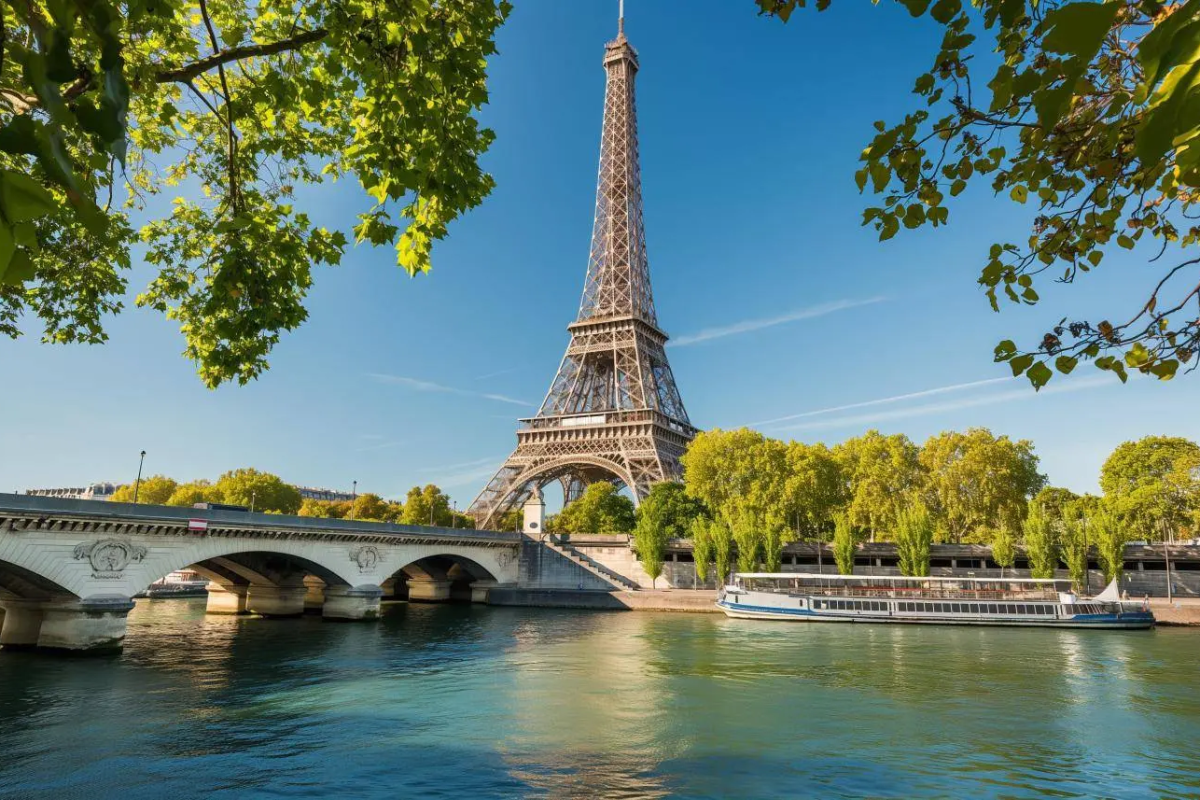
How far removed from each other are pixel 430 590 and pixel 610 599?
1495cm

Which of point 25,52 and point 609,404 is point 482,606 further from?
point 25,52

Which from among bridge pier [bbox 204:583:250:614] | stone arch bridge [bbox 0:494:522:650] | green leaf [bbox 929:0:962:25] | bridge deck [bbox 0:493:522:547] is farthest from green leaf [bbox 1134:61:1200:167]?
bridge pier [bbox 204:583:250:614]

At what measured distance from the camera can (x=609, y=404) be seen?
7200 cm

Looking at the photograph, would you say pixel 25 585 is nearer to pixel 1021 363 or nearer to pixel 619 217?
pixel 1021 363

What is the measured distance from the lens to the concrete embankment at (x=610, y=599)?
149 feet

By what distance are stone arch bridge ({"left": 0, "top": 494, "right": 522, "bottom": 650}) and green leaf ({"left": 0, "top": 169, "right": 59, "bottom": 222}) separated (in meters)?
26.8

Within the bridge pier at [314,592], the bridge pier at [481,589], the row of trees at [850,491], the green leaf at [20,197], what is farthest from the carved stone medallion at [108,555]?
the row of trees at [850,491]

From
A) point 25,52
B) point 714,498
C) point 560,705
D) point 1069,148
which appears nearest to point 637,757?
point 560,705

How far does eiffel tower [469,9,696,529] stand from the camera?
2422 inches

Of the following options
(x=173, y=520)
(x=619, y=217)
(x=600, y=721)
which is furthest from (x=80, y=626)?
(x=619, y=217)

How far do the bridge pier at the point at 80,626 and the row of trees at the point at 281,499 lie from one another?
134 feet

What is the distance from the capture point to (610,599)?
47.9 meters

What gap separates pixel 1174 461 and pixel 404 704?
5742 cm

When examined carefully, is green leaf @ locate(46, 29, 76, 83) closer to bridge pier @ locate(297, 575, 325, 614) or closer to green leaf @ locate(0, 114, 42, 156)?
green leaf @ locate(0, 114, 42, 156)
